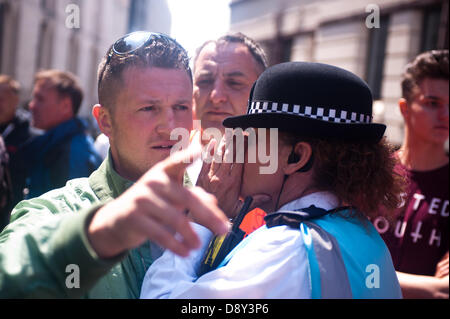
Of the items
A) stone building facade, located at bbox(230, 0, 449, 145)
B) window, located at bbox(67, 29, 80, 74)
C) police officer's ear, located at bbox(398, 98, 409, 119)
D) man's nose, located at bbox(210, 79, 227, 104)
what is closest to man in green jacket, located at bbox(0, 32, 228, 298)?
man's nose, located at bbox(210, 79, 227, 104)

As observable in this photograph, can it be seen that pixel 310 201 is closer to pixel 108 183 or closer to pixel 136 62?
pixel 108 183

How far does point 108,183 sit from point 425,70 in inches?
98.8

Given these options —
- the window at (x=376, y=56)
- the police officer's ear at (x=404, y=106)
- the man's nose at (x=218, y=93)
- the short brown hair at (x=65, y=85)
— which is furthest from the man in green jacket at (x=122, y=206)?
the window at (x=376, y=56)

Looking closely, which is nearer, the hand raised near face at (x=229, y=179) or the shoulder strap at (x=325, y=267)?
the shoulder strap at (x=325, y=267)

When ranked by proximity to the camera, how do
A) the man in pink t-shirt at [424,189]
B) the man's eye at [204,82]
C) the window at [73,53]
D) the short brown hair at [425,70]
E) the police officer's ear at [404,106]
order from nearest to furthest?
the man in pink t-shirt at [424,189]
the man's eye at [204,82]
the short brown hair at [425,70]
the police officer's ear at [404,106]
the window at [73,53]

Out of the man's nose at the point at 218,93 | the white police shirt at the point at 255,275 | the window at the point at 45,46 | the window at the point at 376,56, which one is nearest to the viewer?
the white police shirt at the point at 255,275

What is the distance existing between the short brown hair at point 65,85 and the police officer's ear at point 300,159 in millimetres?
3326

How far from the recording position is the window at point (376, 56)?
8.59m

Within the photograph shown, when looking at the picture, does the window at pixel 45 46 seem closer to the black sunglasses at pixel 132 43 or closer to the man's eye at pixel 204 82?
the man's eye at pixel 204 82

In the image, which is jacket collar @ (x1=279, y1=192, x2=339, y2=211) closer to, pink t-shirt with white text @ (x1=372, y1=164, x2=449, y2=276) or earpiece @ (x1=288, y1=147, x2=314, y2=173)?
earpiece @ (x1=288, y1=147, x2=314, y2=173)

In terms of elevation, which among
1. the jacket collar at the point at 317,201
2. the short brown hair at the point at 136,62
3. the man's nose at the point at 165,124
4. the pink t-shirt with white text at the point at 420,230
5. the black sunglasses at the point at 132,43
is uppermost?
the black sunglasses at the point at 132,43
